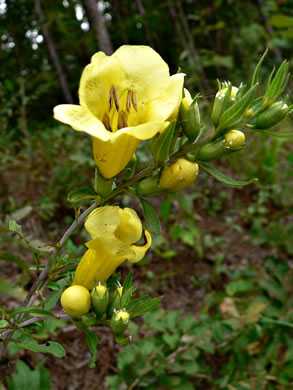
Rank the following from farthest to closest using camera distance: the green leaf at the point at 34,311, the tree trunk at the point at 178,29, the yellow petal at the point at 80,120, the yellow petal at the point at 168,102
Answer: the tree trunk at the point at 178,29
the green leaf at the point at 34,311
the yellow petal at the point at 168,102
the yellow petal at the point at 80,120

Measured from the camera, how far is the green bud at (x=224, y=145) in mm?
1000

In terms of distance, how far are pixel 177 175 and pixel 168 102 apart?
21cm

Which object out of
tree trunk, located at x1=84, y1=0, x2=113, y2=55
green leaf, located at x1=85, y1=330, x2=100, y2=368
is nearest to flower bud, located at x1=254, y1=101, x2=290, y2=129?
green leaf, located at x1=85, y1=330, x2=100, y2=368

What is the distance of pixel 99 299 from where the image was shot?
3.38 ft

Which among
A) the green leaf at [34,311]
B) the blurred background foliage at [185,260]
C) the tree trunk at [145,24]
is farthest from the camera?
the tree trunk at [145,24]

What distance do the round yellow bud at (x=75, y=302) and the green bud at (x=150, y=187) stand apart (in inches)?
13.6

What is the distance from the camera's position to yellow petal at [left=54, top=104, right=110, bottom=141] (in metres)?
0.82

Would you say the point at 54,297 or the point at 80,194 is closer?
the point at 80,194

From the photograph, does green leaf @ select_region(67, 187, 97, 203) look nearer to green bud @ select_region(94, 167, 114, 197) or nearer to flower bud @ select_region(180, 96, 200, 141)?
green bud @ select_region(94, 167, 114, 197)

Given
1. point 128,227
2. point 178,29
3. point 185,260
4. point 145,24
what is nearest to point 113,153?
point 128,227

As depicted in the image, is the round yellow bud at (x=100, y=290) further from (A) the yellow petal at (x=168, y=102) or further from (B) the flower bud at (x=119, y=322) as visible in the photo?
(A) the yellow petal at (x=168, y=102)

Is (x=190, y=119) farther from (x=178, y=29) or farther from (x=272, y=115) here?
(x=178, y=29)

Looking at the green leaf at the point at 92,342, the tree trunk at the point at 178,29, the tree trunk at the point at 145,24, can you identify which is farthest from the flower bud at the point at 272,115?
the tree trunk at the point at 145,24

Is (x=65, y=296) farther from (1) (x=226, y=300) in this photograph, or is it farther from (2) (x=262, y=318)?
(1) (x=226, y=300)
